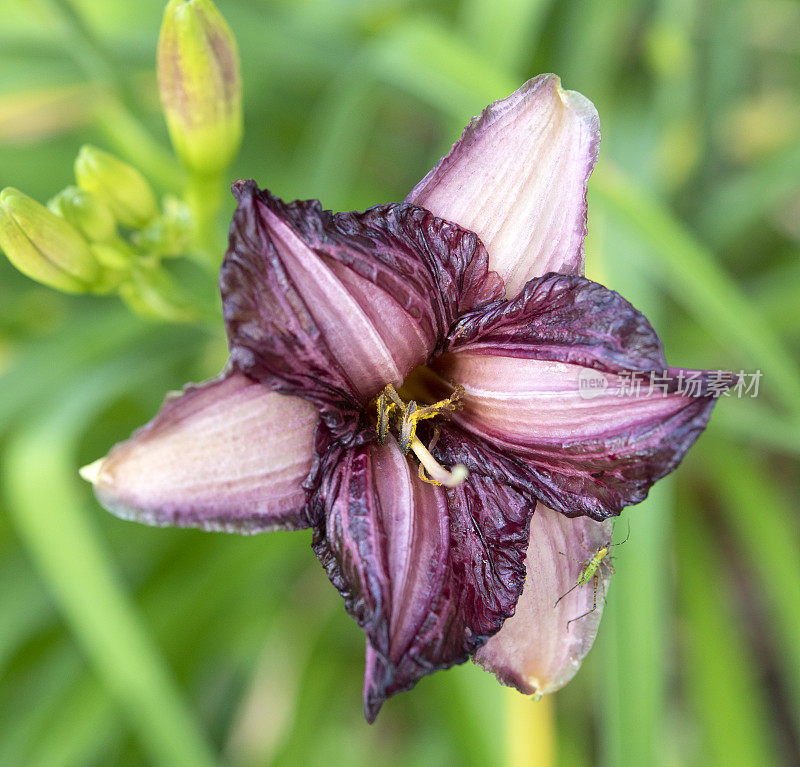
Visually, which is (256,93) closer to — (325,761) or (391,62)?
(391,62)

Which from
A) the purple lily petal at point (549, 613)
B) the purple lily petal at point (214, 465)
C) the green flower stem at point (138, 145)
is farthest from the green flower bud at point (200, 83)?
the purple lily petal at point (549, 613)

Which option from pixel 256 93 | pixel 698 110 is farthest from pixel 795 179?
pixel 256 93

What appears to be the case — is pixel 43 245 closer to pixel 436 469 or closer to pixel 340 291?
pixel 340 291

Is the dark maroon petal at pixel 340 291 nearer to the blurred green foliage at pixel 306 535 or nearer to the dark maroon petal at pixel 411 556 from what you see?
the dark maroon petal at pixel 411 556

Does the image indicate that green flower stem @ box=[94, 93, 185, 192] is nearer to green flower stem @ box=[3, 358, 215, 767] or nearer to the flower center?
green flower stem @ box=[3, 358, 215, 767]

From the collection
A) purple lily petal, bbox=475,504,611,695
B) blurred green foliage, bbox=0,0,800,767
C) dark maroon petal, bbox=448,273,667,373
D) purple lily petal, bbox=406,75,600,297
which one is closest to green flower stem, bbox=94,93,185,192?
blurred green foliage, bbox=0,0,800,767

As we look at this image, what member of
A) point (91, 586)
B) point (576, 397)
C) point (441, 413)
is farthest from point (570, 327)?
point (91, 586)
